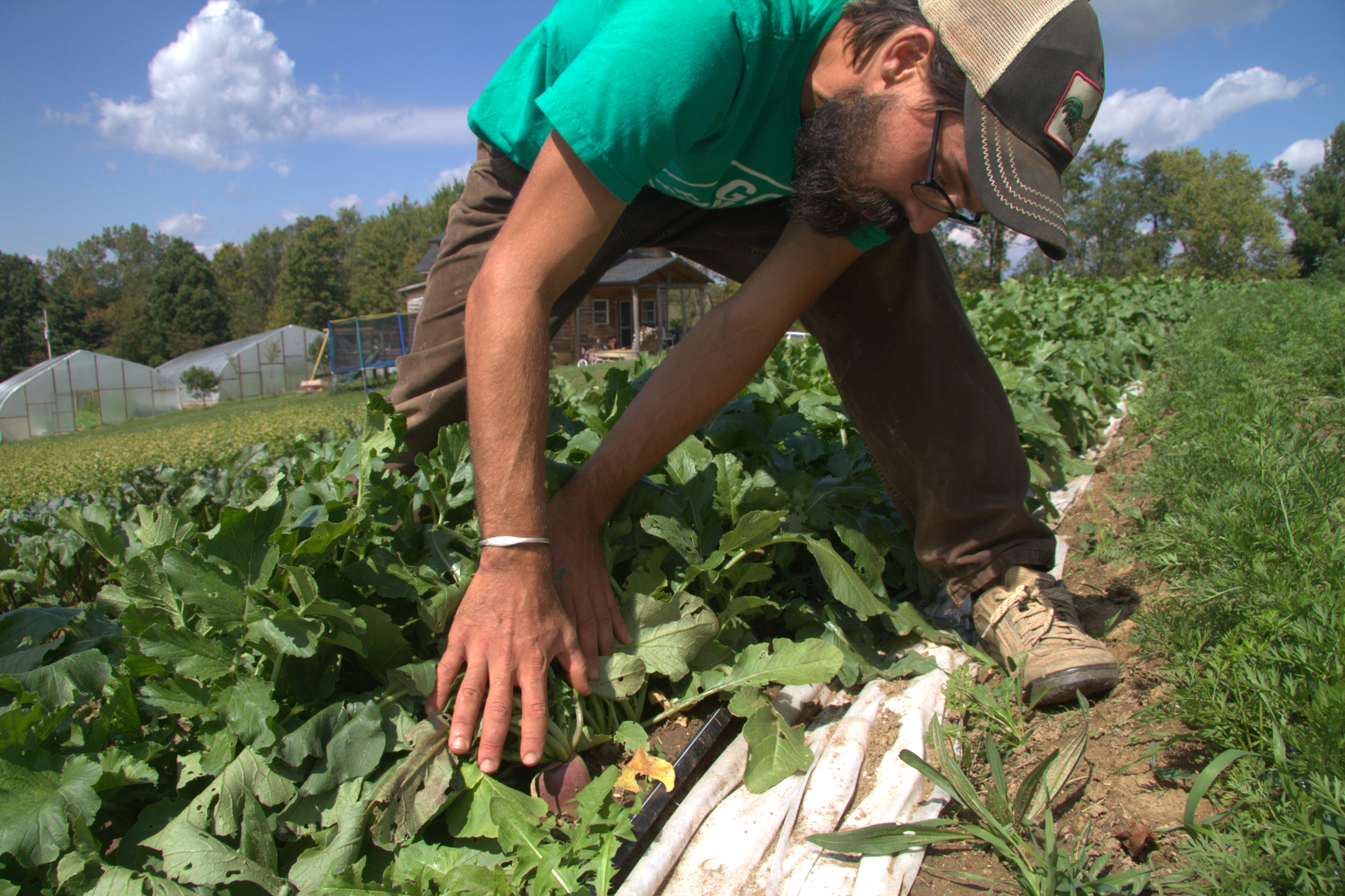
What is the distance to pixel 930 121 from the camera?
1.69 meters

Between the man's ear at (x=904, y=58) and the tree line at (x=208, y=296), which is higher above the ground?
the tree line at (x=208, y=296)

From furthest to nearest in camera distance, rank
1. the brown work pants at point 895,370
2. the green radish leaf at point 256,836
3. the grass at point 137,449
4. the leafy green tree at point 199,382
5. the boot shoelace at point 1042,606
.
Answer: the leafy green tree at point 199,382
the grass at point 137,449
the brown work pants at point 895,370
the boot shoelace at point 1042,606
the green radish leaf at point 256,836

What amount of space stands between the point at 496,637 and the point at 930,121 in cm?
148

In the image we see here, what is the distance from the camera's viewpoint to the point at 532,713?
4.78 ft

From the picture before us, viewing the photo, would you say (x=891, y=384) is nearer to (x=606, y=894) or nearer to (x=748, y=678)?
(x=748, y=678)

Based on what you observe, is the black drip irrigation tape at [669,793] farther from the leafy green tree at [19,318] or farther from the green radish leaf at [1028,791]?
the leafy green tree at [19,318]

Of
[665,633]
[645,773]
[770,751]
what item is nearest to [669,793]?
[645,773]

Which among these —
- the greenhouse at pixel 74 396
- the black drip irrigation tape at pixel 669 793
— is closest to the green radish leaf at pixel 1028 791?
the black drip irrigation tape at pixel 669 793

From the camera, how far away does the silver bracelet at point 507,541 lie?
1.44 meters

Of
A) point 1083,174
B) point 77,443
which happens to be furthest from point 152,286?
point 1083,174

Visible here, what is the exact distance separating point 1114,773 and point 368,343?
117 feet

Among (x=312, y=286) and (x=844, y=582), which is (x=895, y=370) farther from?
(x=312, y=286)

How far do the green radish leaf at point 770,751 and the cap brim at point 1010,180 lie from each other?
1.19 metres

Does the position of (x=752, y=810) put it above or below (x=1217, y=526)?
below
